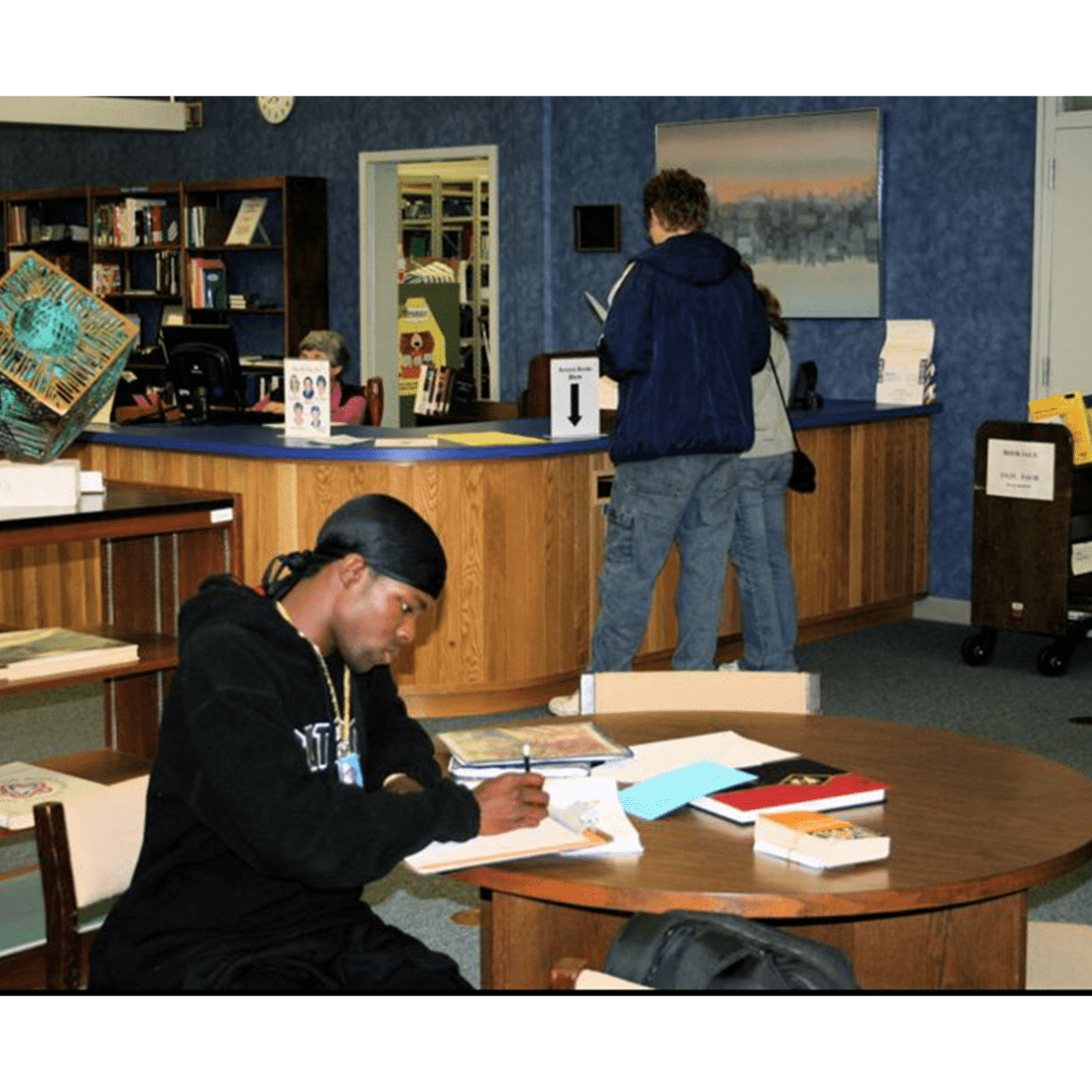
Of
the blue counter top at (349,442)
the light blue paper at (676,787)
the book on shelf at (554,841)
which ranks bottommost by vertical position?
the book on shelf at (554,841)

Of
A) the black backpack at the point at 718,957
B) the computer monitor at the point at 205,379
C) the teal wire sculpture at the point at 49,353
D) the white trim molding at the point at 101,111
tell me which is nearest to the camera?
the black backpack at the point at 718,957

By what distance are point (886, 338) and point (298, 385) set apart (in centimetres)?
316

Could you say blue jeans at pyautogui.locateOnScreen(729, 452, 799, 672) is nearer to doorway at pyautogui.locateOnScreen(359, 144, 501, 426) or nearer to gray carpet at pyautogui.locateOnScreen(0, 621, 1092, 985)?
gray carpet at pyautogui.locateOnScreen(0, 621, 1092, 985)

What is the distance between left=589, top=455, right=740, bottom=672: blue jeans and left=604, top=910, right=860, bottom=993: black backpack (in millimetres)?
3574

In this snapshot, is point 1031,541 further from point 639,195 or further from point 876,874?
point 876,874

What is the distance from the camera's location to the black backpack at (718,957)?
2240 mm

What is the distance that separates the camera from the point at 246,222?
11.2 m

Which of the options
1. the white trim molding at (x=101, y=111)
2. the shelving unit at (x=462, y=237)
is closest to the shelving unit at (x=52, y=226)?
the white trim molding at (x=101, y=111)

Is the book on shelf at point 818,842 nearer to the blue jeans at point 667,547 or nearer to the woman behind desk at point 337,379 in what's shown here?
the blue jeans at point 667,547

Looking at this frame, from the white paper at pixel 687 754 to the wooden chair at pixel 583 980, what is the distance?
56 cm

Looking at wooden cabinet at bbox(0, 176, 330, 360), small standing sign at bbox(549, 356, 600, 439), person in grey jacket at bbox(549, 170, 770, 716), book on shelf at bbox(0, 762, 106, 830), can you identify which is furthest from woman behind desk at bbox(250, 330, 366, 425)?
book on shelf at bbox(0, 762, 106, 830)

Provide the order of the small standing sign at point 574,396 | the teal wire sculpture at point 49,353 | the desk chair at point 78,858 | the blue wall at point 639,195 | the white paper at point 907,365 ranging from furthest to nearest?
1. the white paper at point 907,365
2. the blue wall at point 639,195
3. the small standing sign at point 574,396
4. the teal wire sculpture at point 49,353
5. the desk chair at point 78,858

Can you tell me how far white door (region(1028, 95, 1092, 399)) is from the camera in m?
7.86

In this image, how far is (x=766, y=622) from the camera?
647 centimetres
